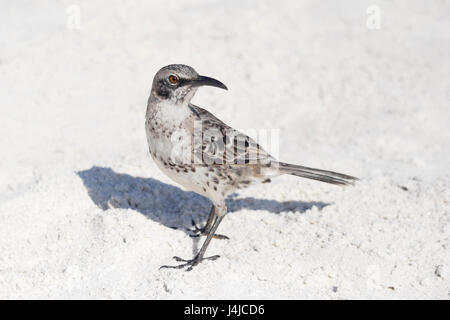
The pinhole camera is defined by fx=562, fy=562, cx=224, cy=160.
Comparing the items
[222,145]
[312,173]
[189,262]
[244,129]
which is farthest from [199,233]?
[244,129]

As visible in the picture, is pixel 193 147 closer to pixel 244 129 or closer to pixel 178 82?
pixel 178 82

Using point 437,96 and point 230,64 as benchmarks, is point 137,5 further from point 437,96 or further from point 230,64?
point 437,96

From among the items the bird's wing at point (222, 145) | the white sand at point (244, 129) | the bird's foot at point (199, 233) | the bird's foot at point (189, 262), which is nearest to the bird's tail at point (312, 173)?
the bird's wing at point (222, 145)

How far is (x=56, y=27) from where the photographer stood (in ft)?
27.3

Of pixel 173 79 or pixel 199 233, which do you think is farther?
pixel 199 233

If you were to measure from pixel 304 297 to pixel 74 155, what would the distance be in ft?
11.0

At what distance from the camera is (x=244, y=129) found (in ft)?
23.2

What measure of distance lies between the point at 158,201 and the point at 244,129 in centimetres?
204

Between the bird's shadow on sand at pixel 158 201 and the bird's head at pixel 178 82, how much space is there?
46.0 inches

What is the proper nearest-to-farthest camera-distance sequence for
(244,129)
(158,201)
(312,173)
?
1. (312,173)
2. (158,201)
3. (244,129)

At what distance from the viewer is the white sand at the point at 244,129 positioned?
429 centimetres

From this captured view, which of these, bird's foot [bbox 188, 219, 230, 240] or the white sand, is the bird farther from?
the white sand

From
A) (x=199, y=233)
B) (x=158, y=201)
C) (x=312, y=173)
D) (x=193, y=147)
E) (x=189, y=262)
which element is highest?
(x=193, y=147)
